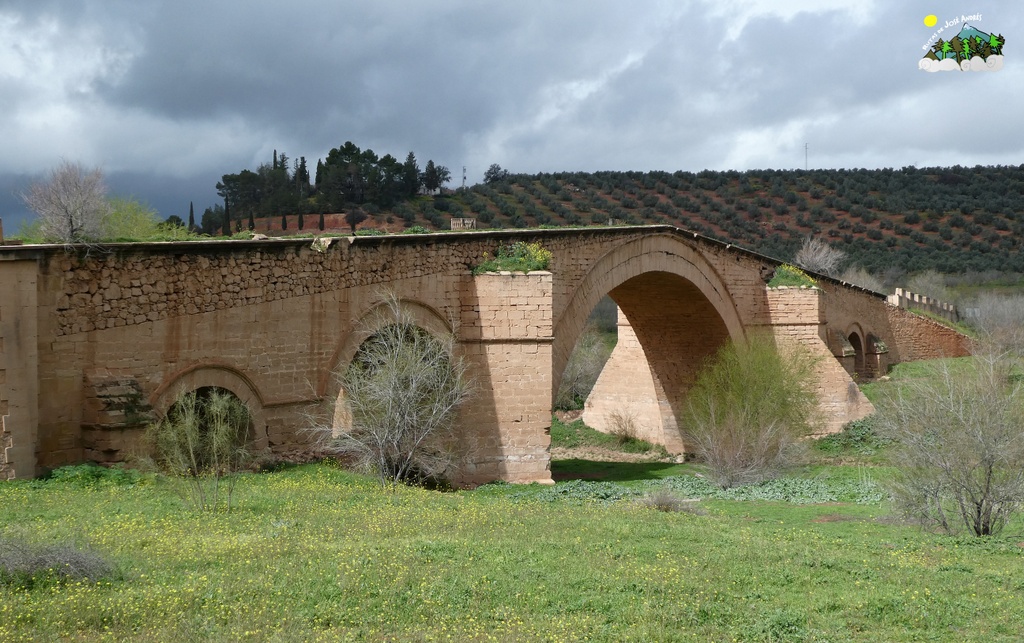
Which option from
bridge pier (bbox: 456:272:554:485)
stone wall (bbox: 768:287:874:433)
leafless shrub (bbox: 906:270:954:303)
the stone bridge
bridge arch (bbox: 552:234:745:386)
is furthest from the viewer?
leafless shrub (bbox: 906:270:954:303)

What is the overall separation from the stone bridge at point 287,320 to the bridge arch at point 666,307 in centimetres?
6

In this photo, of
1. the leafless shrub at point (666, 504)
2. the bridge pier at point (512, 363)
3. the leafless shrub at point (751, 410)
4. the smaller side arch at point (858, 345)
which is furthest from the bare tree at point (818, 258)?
the leafless shrub at point (666, 504)

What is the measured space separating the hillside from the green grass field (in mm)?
28220

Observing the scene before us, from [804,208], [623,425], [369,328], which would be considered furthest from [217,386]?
[804,208]

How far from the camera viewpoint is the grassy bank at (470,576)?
231 inches

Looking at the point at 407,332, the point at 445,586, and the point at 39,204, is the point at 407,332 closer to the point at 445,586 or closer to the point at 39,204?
the point at 39,204

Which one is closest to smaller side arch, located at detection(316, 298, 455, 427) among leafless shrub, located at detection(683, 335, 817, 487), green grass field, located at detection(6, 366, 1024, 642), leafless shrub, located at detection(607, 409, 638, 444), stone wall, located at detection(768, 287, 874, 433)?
green grass field, located at detection(6, 366, 1024, 642)

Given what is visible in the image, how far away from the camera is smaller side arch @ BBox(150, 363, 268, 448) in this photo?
10.9 meters

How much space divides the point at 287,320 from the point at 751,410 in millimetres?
10205

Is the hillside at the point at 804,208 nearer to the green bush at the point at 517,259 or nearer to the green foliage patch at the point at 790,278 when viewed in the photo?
the green foliage patch at the point at 790,278

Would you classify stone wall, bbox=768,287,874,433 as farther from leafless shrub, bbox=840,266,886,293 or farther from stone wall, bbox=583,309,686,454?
leafless shrub, bbox=840,266,886,293

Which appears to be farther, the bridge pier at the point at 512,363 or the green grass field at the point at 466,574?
the bridge pier at the point at 512,363

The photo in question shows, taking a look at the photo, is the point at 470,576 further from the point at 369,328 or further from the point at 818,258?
the point at 818,258

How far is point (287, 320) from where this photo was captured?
1243 cm
